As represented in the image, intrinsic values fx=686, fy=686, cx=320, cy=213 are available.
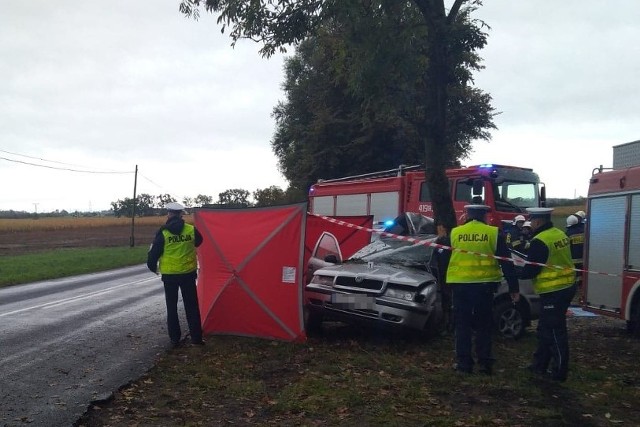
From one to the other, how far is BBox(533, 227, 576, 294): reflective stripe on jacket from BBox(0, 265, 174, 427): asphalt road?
450cm

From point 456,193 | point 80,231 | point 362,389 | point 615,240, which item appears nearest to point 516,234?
point 615,240

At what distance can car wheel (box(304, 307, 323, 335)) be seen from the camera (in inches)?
378

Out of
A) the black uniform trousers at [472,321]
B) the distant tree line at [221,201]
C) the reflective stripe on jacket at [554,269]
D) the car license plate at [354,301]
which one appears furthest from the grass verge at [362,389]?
the distant tree line at [221,201]

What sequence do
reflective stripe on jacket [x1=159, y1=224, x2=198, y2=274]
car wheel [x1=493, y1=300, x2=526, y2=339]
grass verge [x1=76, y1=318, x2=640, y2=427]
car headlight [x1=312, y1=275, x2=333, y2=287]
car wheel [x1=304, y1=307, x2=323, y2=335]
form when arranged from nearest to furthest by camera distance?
grass verge [x1=76, y1=318, x2=640, y2=427]
reflective stripe on jacket [x1=159, y1=224, x2=198, y2=274]
car headlight [x1=312, y1=275, x2=333, y2=287]
car wheel [x1=304, y1=307, x2=323, y2=335]
car wheel [x1=493, y1=300, x2=526, y2=339]

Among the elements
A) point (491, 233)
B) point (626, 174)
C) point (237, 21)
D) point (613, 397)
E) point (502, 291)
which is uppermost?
point (237, 21)

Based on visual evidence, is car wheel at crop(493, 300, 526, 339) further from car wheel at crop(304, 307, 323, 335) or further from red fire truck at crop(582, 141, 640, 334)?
car wheel at crop(304, 307, 323, 335)

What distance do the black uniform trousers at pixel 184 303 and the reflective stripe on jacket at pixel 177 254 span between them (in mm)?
93

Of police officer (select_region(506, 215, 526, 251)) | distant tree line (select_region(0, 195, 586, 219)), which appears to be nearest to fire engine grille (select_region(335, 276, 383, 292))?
police officer (select_region(506, 215, 526, 251))

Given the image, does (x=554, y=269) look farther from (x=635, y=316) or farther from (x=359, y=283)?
(x=635, y=316)

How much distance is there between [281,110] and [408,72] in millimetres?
29142

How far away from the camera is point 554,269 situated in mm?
7473

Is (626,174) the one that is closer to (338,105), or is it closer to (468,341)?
(468,341)

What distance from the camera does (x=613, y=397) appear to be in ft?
22.0

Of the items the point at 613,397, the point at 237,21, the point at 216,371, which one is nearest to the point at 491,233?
the point at 613,397
